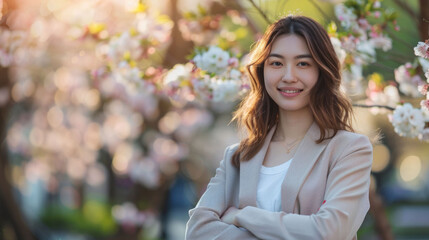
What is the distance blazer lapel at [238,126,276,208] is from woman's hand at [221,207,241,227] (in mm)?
35

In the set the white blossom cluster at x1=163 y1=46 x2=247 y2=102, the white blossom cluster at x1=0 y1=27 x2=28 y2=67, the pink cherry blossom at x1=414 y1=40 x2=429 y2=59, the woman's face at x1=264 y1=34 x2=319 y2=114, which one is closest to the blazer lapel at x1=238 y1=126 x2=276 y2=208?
the woman's face at x1=264 y1=34 x2=319 y2=114

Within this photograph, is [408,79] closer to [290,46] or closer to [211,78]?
[211,78]

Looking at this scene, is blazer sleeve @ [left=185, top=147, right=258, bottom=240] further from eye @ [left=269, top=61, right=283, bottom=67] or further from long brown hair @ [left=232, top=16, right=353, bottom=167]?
eye @ [left=269, top=61, right=283, bottom=67]

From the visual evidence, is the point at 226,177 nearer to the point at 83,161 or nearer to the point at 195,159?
the point at 83,161

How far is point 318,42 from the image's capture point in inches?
106

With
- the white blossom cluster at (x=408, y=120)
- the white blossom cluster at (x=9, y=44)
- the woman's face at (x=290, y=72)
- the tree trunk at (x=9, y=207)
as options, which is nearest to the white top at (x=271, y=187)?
the woman's face at (x=290, y=72)

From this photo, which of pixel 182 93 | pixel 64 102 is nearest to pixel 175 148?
pixel 64 102

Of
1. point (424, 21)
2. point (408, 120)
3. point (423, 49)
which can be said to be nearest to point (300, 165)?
point (423, 49)

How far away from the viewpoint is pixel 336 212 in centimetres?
246

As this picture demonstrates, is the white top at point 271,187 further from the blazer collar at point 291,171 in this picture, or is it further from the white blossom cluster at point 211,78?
the white blossom cluster at point 211,78

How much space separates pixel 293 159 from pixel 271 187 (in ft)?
0.48

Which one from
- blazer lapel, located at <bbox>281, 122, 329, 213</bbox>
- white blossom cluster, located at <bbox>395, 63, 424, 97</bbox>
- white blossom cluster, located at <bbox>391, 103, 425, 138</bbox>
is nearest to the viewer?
blazer lapel, located at <bbox>281, 122, 329, 213</bbox>

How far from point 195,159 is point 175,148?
8.42 m

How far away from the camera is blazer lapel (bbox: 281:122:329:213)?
2588mm
